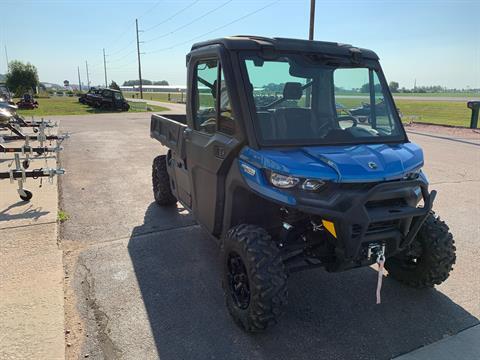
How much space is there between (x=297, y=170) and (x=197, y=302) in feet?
5.19

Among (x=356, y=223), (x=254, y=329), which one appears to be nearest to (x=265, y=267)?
(x=254, y=329)

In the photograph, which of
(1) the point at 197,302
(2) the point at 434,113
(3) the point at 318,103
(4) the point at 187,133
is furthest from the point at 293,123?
(2) the point at 434,113

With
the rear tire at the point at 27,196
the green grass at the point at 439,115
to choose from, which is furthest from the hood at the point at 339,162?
the green grass at the point at 439,115

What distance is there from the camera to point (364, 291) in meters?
3.64

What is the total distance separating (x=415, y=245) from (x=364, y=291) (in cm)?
64

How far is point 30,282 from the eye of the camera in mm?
3584

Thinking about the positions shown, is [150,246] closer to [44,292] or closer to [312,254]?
[44,292]

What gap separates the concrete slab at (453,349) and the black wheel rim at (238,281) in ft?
3.93

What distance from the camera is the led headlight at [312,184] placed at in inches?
105

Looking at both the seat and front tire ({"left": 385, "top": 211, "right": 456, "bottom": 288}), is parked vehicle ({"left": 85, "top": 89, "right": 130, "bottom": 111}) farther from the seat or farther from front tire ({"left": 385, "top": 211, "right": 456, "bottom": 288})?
front tire ({"left": 385, "top": 211, "right": 456, "bottom": 288})

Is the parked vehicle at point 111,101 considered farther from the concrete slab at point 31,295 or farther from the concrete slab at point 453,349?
the concrete slab at point 453,349

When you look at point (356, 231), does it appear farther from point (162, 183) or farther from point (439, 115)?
point (439, 115)

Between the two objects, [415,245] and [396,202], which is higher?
[396,202]

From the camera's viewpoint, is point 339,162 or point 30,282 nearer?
point 339,162
